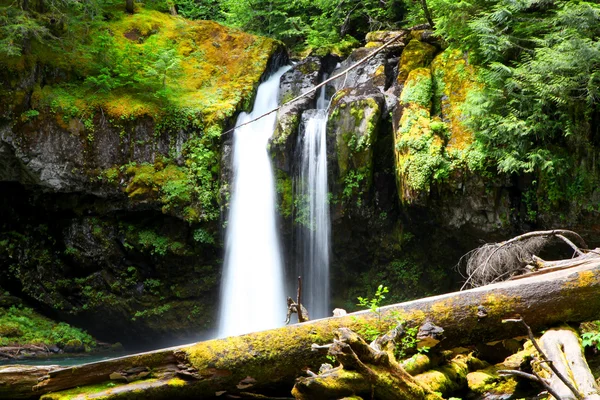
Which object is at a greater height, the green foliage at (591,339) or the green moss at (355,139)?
the green moss at (355,139)

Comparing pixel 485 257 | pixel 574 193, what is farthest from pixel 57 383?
pixel 574 193

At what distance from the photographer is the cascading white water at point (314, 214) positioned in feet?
36.4

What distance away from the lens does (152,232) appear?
12258 mm

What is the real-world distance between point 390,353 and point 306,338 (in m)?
0.86

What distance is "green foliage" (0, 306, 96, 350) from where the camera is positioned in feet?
39.7

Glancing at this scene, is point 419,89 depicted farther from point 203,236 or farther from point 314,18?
point 314,18

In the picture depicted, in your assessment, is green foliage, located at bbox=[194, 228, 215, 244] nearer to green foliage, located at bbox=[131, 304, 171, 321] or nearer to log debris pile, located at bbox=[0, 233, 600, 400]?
green foliage, located at bbox=[131, 304, 171, 321]

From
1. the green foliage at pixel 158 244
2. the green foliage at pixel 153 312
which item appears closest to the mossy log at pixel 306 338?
the green foliage at pixel 158 244

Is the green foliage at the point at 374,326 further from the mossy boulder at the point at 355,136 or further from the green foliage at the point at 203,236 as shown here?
the green foliage at the point at 203,236

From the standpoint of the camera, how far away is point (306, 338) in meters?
4.29

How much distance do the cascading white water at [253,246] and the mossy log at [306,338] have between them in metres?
7.23

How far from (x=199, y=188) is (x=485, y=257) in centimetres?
701

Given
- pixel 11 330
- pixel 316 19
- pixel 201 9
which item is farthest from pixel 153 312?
pixel 201 9

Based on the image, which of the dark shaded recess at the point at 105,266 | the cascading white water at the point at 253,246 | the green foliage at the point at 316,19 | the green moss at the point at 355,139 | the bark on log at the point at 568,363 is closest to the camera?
the bark on log at the point at 568,363
